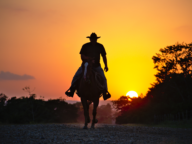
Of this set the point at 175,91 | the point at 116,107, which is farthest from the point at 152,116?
the point at 116,107

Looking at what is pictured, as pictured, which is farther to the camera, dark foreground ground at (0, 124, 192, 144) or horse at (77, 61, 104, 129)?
horse at (77, 61, 104, 129)

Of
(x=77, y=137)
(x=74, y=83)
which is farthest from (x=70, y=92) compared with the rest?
(x=77, y=137)

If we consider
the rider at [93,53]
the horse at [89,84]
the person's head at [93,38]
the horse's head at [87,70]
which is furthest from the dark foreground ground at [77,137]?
the person's head at [93,38]

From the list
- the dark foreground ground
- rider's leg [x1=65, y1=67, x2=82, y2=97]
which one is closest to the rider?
rider's leg [x1=65, y1=67, x2=82, y2=97]

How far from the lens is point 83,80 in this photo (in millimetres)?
11141

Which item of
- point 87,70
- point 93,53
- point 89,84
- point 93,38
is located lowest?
point 89,84

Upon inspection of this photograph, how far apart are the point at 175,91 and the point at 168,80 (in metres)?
2.37

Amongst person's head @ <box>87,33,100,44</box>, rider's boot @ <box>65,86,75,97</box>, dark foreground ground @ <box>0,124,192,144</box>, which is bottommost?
dark foreground ground @ <box>0,124,192,144</box>

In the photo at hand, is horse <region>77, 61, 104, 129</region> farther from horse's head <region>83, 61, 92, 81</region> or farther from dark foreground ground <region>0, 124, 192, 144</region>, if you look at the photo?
dark foreground ground <region>0, 124, 192, 144</region>

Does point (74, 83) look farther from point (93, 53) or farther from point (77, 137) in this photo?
point (77, 137)

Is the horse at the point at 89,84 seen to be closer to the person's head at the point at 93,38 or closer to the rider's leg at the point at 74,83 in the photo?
the rider's leg at the point at 74,83

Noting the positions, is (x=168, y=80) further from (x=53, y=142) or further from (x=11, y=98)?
(x=53, y=142)

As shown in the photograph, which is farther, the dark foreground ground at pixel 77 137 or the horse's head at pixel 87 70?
the horse's head at pixel 87 70

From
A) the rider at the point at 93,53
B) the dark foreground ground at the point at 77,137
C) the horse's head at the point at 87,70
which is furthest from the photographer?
the rider at the point at 93,53
